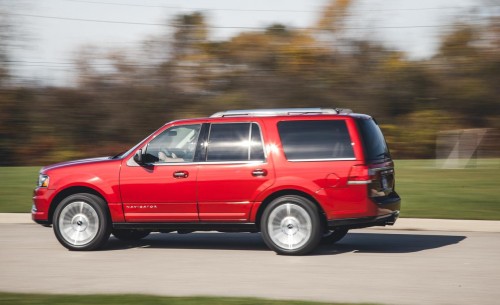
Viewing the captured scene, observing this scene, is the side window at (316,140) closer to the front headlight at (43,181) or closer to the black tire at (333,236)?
the black tire at (333,236)

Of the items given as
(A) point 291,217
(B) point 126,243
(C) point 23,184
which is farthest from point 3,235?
(C) point 23,184

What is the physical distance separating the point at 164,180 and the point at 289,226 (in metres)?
1.83

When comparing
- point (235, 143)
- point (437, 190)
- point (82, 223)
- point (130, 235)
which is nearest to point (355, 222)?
point (235, 143)

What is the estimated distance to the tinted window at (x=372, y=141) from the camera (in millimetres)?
11094

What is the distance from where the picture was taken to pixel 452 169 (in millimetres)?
24844

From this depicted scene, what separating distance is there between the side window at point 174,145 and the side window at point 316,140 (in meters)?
1.25

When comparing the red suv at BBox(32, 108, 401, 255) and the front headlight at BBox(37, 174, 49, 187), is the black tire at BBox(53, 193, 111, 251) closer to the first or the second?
the red suv at BBox(32, 108, 401, 255)

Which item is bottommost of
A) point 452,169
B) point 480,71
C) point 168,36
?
point 452,169

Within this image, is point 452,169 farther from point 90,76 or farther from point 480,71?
point 90,76

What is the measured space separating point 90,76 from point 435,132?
1386 centimetres

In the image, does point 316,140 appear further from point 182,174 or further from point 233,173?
point 182,174

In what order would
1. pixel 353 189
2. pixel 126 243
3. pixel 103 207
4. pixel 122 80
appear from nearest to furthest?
1. pixel 353 189
2. pixel 103 207
3. pixel 126 243
4. pixel 122 80

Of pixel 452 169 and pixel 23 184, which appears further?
pixel 452 169

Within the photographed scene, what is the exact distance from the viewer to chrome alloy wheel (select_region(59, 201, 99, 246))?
11.9m
